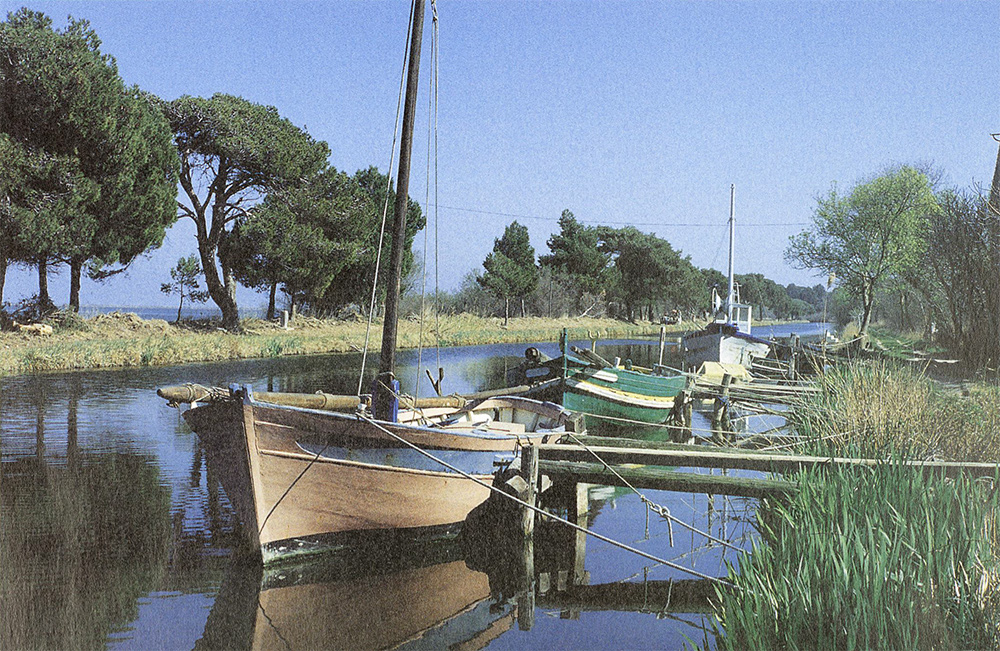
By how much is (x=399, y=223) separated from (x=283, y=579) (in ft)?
12.7

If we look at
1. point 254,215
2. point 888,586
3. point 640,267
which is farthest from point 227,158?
point 640,267

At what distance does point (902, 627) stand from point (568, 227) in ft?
207

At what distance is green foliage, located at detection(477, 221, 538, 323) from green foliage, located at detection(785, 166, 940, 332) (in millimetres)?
17767

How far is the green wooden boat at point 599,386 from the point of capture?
15.6 metres

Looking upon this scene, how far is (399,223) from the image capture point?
8836 mm

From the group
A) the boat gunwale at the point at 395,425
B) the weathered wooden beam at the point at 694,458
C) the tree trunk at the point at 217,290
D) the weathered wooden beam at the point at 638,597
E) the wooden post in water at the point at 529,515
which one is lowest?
the weathered wooden beam at the point at 638,597

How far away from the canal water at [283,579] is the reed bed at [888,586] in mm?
997

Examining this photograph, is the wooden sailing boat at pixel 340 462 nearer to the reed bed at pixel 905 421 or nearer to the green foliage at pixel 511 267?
the reed bed at pixel 905 421

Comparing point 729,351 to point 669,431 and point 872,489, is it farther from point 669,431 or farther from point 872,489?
point 872,489

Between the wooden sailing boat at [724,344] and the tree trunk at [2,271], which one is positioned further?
the wooden sailing boat at [724,344]

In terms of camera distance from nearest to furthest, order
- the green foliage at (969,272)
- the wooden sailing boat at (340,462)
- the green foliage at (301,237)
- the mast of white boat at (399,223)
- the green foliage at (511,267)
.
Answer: the wooden sailing boat at (340,462) < the mast of white boat at (399,223) < the green foliage at (969,272) < the green foliage at (301,237) < the green foliage at (511,267)

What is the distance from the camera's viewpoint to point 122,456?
486 inches

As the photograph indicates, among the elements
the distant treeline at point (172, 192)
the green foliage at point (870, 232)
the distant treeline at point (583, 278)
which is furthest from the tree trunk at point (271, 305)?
the green foliage at point (870, 232)

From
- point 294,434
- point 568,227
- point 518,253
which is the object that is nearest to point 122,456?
point 294,434
